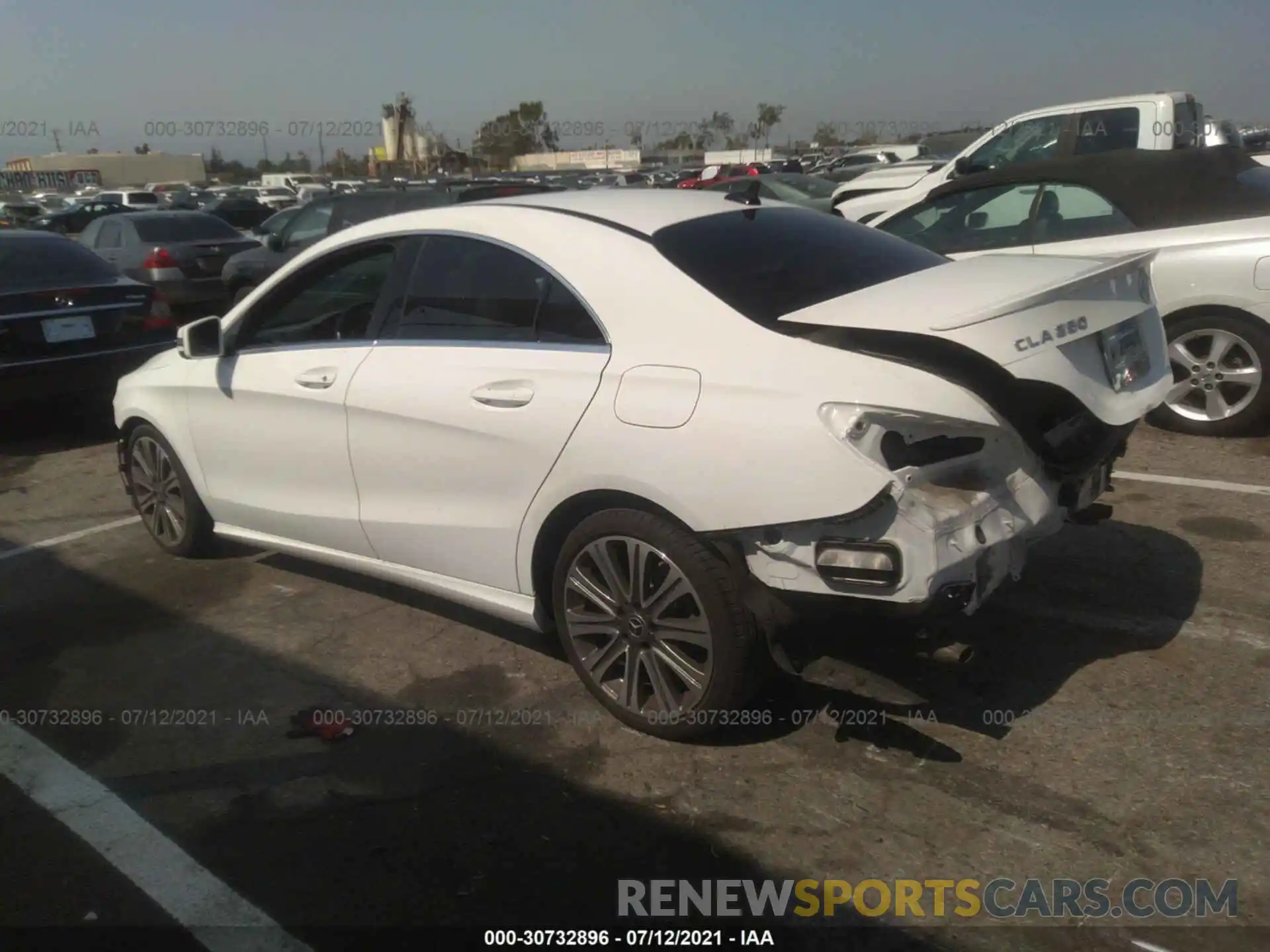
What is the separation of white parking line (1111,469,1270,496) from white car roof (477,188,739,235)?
2.68 meters

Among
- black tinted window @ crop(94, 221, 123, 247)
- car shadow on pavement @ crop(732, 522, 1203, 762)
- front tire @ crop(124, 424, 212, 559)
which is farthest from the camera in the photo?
black tinted window @ crop(94, 221, 123, 247)

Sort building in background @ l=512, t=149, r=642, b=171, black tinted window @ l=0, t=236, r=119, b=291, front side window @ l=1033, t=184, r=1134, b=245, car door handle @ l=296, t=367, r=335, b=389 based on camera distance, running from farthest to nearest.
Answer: building in background @ l=512, t=149, r=642, b=171 → black tinted window @ l=0, t=236, r=119, b=291 → front side window @ l=1033, t=184, r=1134, b=245 → car door handle @ l=296, t=367, r=335, b=389

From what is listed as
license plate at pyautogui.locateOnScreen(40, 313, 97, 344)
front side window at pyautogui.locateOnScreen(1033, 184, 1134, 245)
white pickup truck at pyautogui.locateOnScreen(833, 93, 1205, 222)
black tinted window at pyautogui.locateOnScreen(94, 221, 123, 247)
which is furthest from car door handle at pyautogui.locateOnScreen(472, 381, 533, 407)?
black tinted window at pyautogui.locateOnScreen(94, 221, 123, 247)

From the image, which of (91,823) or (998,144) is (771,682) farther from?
(998,144)

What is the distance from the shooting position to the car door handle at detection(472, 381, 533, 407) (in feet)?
11.4

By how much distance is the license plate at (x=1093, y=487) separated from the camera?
A: 338 cm

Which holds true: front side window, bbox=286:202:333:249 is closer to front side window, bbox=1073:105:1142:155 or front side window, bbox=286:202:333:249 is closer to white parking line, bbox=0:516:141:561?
white parking line, bbox=0:516:141:561

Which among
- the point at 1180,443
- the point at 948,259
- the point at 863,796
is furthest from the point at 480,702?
the point at 1180,443

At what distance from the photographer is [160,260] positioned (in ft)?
40.1

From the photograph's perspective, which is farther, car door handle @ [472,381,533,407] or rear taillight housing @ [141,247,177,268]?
rear taillight housing @ [141,247,177,268]

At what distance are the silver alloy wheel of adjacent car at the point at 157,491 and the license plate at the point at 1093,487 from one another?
396 centimetres

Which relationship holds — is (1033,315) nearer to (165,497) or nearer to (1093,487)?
(1093,487)

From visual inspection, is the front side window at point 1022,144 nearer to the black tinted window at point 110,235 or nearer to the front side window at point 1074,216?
the front side window at point 1074,216

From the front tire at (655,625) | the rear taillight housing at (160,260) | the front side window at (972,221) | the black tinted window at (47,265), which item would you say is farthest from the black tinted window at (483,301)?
the rear taillight housing at (160,260)
